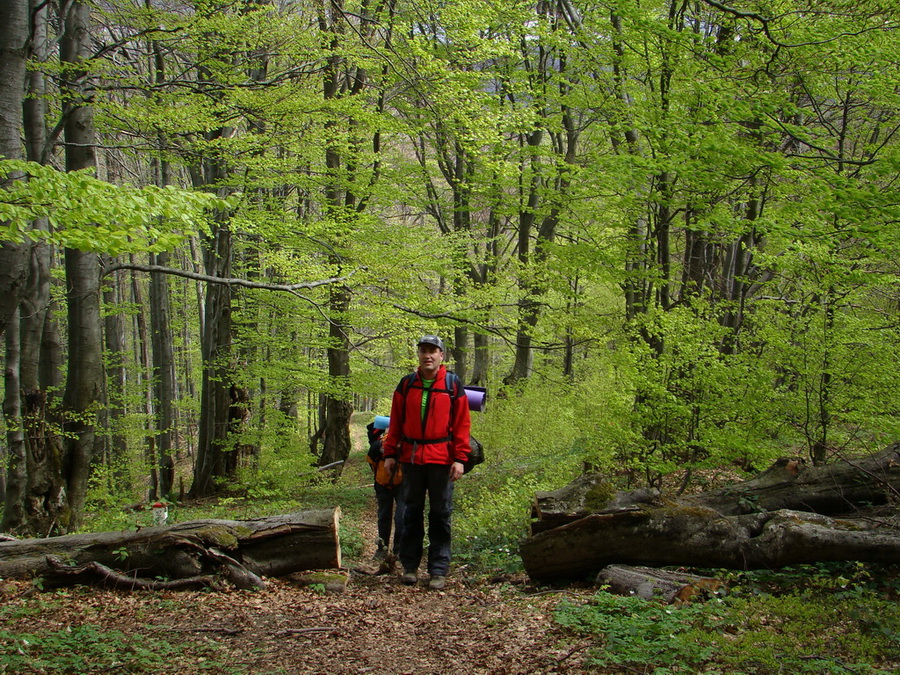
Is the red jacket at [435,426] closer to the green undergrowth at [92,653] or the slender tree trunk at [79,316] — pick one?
the green undergrowth at [92,653]

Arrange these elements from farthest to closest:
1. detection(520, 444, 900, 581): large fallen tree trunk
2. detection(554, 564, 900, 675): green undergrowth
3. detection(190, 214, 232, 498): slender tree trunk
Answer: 1. detection(190, 214, 232, 498): slender tree trunk
2. detection(520, 444, 900, 581): large fallen tree trunk
3. detection(554, 564, 900, 675): green undergrowth

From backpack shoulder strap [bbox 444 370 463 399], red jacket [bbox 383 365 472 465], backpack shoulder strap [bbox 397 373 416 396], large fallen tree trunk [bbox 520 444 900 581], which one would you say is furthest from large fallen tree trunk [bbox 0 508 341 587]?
large fallen tree trunk [bbox 520 444 900 581]

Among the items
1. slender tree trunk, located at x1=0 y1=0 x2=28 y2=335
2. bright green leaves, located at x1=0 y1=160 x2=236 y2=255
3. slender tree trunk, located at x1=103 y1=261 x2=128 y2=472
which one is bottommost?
slender tree trunk, located at x1=103 y1=261 x2=128 y2=472

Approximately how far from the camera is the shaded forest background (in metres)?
5.85

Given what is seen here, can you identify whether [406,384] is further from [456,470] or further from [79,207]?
[79,207]

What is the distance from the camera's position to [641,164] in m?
7.07

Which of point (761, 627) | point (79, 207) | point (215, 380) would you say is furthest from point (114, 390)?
point (761, 627)

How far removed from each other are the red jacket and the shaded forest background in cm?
224

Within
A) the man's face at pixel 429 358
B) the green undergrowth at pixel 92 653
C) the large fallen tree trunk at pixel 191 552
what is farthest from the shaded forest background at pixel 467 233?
the green undergrowth at pixel 92 653

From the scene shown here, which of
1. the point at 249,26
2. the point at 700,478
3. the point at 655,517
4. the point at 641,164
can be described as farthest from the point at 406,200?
the point at 655,517

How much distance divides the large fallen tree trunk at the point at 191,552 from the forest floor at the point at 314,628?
18 cm

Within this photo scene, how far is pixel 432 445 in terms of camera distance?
16.5 feet

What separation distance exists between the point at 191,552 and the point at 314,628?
1565 millimetres

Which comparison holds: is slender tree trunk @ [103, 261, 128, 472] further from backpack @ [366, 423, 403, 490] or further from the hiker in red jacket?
the hiker in red jacket
